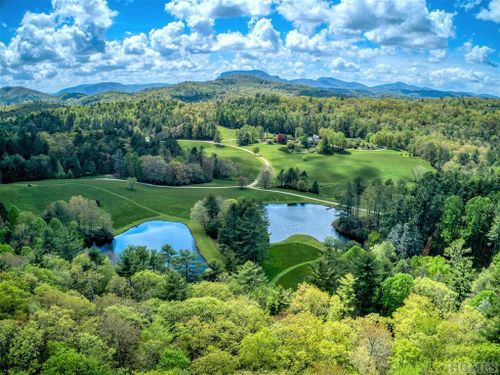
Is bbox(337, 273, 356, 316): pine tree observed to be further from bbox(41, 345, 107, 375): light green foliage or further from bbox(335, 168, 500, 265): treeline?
bbox(335, 168, 500, 265): treeline

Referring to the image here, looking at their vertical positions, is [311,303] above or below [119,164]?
above

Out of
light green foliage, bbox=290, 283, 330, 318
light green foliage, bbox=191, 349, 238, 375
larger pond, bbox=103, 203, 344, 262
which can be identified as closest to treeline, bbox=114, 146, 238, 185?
larger pond, bbox=103, 203, 344, 262

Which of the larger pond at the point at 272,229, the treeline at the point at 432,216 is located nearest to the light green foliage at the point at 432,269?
the treeline at the point at 432,216

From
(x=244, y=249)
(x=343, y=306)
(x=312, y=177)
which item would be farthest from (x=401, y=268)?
(x=312, y=177)

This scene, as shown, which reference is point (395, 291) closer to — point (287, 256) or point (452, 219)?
point (287, 256)

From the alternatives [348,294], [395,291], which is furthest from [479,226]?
[348,294]

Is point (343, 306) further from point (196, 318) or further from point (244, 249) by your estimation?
point (244, 249)

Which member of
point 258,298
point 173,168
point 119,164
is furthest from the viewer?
point 119,164

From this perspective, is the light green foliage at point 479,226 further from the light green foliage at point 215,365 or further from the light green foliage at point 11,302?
the light green foliage at point 11,302
